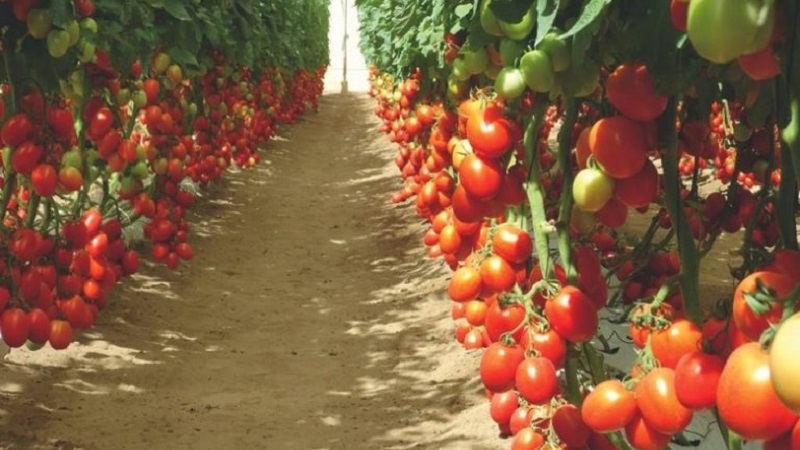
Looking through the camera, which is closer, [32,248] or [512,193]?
[512,193]

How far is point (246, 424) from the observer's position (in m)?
3.84

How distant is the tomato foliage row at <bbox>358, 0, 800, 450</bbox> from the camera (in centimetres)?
92

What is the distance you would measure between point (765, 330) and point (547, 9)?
2.29ft

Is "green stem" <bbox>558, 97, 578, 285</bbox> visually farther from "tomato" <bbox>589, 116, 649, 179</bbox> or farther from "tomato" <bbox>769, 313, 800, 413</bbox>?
→ "tomato" <bbox>769, 313, 800, 413</bbox>

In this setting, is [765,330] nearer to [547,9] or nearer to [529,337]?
[547,9]

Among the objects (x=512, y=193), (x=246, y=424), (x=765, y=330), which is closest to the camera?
(x=765, y=330)

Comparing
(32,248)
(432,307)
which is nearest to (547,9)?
(32,248)

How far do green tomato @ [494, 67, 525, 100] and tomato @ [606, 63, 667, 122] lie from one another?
1.24 feet

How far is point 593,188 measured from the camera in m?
1.42

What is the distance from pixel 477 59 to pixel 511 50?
0.41m

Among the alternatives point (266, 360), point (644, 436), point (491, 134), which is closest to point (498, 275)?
point (491, 134)

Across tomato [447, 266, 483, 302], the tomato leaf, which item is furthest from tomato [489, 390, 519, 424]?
the tomato leaf

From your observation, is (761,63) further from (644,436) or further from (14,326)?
(14,326)

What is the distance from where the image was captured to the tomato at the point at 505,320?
6.03ft
